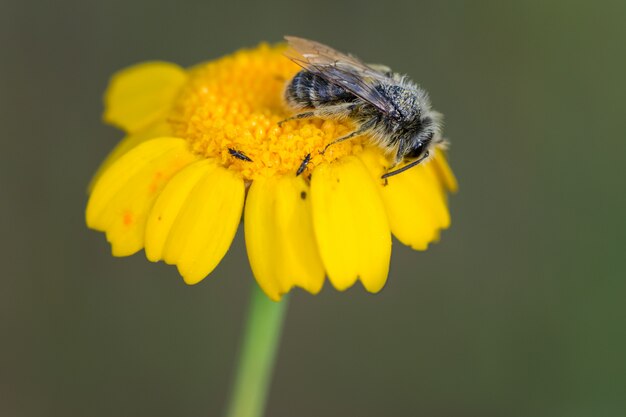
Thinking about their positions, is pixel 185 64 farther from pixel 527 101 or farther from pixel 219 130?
pixel 219 130

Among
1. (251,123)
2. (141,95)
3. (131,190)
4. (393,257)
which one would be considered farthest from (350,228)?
(393,257)

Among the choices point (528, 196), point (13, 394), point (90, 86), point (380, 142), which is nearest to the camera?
point (380, 142)

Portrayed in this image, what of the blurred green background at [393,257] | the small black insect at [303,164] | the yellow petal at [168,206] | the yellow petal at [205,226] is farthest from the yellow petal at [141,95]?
the blurred green background at [393,257]

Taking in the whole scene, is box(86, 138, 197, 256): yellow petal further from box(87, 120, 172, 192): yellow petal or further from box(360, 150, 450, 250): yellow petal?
box(360, 150, 450, 250): yellow petal

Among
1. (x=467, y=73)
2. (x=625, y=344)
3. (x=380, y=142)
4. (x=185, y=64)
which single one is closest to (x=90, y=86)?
(x=185, y=64)

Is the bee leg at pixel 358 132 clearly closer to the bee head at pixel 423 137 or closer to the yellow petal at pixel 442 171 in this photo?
the bee head at pixel 423 137

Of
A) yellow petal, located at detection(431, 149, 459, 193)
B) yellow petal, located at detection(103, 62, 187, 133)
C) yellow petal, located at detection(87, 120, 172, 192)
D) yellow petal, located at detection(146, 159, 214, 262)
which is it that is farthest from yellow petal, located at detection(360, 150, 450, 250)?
yellow petal, located at detection(103, 62, 187, 133)

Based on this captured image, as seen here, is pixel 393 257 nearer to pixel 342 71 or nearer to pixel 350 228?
pixel 342 71
